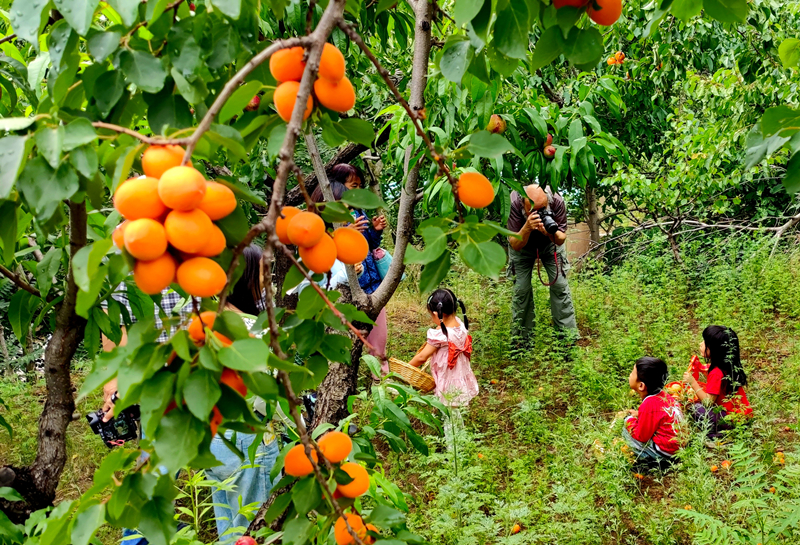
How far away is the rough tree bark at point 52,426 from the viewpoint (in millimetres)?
1466

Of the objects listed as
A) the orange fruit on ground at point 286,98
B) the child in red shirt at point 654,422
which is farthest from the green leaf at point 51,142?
the child in red shirt at point 654,422

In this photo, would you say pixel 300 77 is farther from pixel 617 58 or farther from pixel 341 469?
pixel 617 58

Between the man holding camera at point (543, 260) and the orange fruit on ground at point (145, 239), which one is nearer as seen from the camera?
the orange fruit on ground at point (145, 239)

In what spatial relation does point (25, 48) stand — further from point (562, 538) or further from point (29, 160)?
point (562, 538)

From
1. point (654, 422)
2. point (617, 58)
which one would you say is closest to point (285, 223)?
point (654, 422)

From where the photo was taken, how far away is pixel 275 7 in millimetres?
1026

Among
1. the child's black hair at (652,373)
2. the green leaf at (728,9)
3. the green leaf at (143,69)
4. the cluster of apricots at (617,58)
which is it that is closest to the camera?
the green leaf at (143,69)

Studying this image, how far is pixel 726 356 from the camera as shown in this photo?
3457mm

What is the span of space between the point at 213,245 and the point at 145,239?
0.24 ft

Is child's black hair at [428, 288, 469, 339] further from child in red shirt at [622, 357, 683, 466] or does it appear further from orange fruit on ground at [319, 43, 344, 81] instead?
orange fruit on ground at [319, 43, 344, 81]

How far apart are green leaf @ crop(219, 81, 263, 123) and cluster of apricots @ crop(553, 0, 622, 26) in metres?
0.50

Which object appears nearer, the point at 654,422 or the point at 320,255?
the point at 320,255

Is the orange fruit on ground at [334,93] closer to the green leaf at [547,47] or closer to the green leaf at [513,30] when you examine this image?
the green leaf at [513,30]

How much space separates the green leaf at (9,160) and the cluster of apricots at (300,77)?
0.96ft
